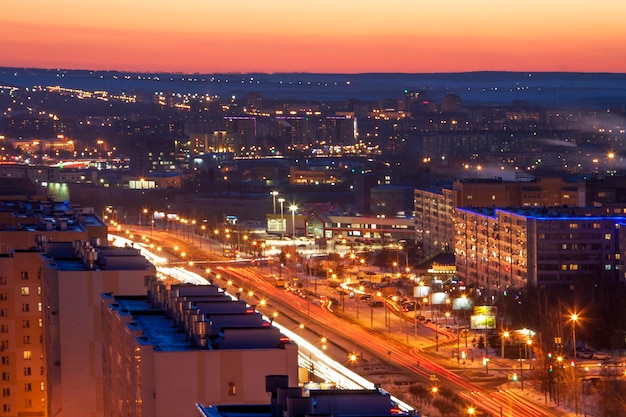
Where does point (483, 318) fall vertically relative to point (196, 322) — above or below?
below

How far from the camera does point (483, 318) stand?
21219mm

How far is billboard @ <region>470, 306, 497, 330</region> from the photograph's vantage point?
21.1 m

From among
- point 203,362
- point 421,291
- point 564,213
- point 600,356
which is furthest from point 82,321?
point 564,213

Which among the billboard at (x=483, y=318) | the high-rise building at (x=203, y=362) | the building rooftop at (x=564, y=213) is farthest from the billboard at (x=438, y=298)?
the high-rise building at (x=203, y=362)

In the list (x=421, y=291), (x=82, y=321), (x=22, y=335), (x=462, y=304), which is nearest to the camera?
(x=82, y=321)

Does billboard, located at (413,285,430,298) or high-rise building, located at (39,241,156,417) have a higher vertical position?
high-rise building, located at (39,241,156,417)

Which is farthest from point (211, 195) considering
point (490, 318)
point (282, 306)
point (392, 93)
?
A: point (392, 93)

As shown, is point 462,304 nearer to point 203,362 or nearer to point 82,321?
point 82,321

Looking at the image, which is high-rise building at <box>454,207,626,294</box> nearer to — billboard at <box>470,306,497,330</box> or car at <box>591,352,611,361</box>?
billboard at <box>470,306,497,330</box>

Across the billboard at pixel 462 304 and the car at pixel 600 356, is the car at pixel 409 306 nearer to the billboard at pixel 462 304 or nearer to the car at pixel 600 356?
the billboard at pixel 462 304

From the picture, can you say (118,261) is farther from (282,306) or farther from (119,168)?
(119,168)

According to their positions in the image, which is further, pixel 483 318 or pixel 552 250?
pixel 552 250

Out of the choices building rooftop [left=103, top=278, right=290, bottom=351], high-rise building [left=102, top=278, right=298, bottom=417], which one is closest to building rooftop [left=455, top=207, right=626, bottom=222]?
building rooftop [left=103, top=278, right=290, bottom=351]

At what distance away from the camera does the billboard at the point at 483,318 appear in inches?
832
